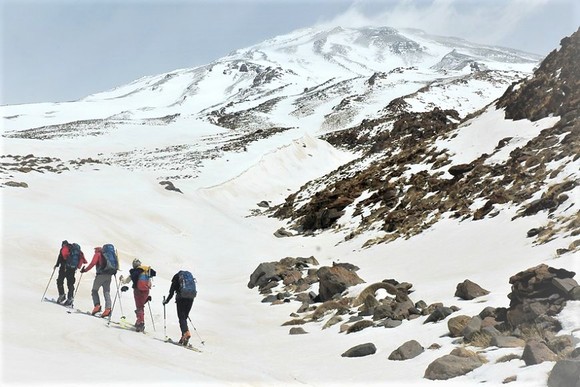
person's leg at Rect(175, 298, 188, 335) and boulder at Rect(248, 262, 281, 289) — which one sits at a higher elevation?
boulder at Rect(248, 262, 281, 289)

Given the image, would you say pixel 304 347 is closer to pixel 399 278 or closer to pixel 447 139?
pixel 399 278

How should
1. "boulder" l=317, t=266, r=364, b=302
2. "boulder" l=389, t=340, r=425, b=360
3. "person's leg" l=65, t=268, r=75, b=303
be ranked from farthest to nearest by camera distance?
"boulder" l=317, t=266, r=364, b=302 → "person's leg" l=65, t=268, r=75, b=303 → "boulder" l=389, t=340, r=425, b=360

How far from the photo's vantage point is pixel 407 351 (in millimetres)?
9359

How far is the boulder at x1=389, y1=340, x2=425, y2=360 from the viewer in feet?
30.6

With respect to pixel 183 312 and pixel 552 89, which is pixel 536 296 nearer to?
pixel 183 312

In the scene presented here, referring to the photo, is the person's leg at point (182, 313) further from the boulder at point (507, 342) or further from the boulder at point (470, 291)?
the boulder at point (470, 291)

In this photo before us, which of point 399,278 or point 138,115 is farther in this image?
point 138,115

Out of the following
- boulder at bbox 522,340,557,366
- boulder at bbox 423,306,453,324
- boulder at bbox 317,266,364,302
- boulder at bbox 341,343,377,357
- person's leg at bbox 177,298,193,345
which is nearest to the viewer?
boulder at bbox 522,340,557,366

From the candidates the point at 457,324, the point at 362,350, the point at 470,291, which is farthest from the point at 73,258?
the point at 470,291

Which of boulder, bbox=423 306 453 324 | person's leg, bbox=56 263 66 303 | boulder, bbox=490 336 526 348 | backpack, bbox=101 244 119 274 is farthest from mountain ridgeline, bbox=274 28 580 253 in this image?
person's leg, bbox=56 263 66 303

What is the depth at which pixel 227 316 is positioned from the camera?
15406 millimetres

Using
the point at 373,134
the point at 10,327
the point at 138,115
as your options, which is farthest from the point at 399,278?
the point at 138,115

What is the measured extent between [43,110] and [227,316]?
159 metres

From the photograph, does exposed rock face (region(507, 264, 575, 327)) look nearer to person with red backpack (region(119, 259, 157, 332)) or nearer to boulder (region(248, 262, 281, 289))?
person with red backpack (region(119, 259, 157, 332))
